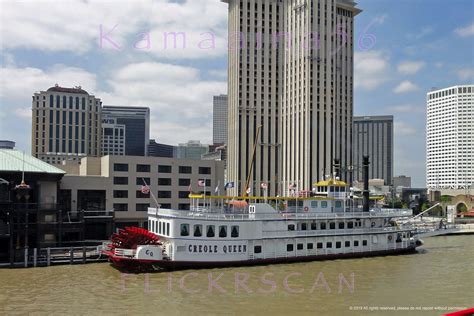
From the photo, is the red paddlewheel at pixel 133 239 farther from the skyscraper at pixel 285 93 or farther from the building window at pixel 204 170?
the skyscraper at pixel 285 93

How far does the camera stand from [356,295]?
2862 cm

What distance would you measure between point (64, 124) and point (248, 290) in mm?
142062

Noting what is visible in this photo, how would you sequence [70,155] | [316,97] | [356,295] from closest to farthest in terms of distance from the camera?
1. [356,295]
2. [316,97]
3. [70,155]

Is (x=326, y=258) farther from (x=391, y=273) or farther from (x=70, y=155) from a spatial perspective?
(x=70, y=155)

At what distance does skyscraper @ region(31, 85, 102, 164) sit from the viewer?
155125 mm

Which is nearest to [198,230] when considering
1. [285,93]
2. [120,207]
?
[120,207]

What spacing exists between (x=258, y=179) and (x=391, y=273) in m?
81.9

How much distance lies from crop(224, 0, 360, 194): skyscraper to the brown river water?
7224 cm

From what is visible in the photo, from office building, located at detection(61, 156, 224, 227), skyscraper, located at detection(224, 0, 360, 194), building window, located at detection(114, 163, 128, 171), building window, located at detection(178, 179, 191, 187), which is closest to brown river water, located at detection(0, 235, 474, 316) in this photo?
office building, located at detection(61, 156, 224, 227)

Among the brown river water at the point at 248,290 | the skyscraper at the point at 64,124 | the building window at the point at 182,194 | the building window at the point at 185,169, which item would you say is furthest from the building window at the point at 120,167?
the skyscraper at the point at 64,124

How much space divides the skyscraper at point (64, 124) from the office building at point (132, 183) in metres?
97.5

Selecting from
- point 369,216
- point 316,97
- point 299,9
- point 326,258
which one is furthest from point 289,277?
point 299,9

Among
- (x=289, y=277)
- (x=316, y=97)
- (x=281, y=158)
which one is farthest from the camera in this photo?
(x=281, y=158)

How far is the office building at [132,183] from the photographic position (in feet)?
185
